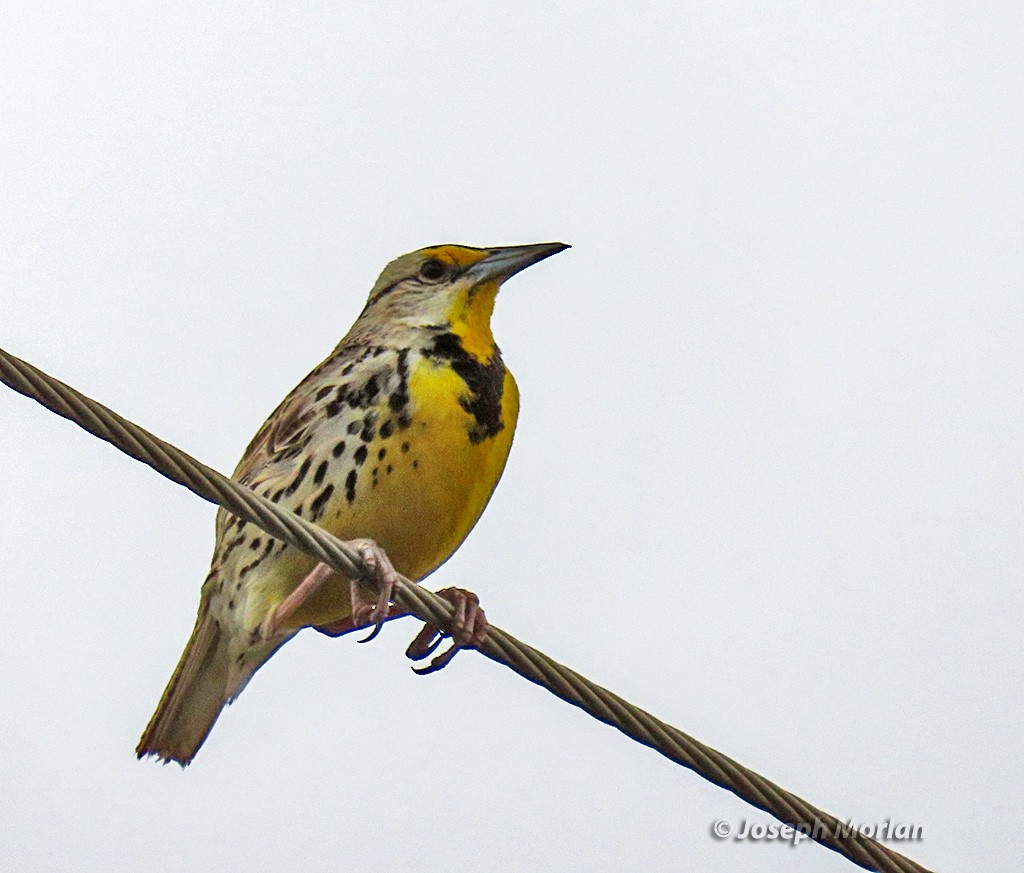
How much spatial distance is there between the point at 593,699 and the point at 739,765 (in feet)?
1.22

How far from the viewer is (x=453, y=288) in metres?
6.54

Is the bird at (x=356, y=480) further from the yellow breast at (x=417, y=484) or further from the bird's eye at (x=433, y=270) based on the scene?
the bird's eye at (x=433, y=270)

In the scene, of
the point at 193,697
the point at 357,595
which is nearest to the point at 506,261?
the point at 357,595

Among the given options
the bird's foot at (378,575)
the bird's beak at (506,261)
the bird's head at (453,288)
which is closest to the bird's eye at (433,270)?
the bird's head at (453,288)

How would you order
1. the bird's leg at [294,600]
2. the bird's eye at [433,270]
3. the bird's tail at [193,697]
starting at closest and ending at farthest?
the bird's leg at [294,600] → the bird's tail at [193,697] → the bird's eye at [433,270]

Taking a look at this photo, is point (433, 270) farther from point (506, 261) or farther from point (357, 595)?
point (357, 595)

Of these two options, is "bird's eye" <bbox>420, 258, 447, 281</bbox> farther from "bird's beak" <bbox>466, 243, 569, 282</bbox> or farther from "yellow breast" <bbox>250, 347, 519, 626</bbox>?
"yellow breast" <bbox>250, 347, 519, 626</bbox>

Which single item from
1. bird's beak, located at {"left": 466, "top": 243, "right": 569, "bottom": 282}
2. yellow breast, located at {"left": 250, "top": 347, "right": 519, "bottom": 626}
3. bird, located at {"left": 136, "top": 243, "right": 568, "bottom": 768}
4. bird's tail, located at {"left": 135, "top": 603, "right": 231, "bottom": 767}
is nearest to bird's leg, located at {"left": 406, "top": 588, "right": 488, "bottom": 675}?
bird, located at {"left": 136, "top": 243, "right": 568, "bottom": 768}

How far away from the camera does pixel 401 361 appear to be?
6.00 meters

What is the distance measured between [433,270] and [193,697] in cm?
176

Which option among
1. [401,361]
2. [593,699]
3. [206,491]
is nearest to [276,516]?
[206,491]

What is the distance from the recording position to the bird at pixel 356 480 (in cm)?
574

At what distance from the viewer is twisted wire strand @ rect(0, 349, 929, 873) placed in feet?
13.0

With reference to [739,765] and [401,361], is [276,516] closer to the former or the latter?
[739,765]
